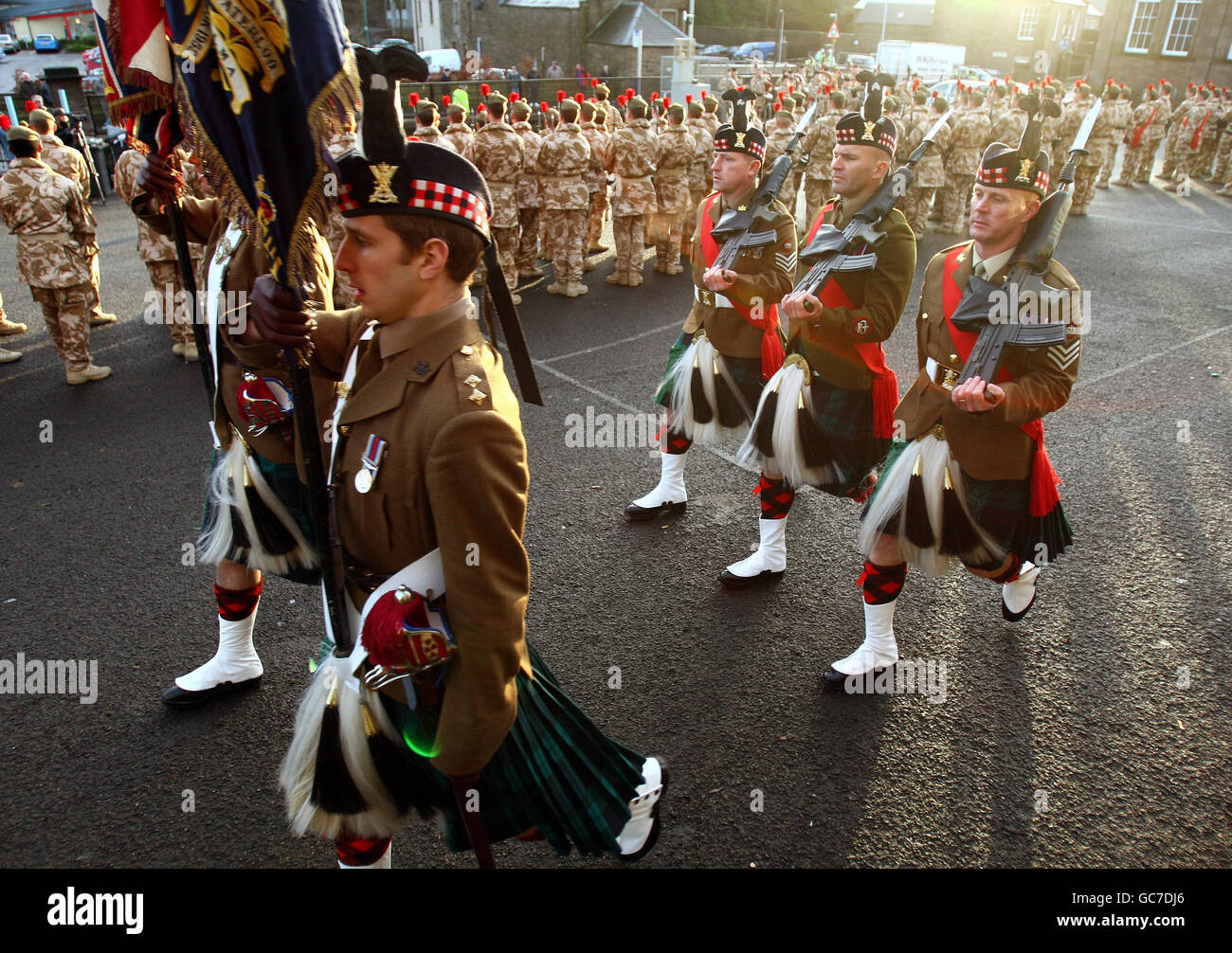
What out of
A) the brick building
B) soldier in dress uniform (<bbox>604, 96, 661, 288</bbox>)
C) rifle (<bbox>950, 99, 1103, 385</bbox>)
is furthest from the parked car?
rifle (<bbox>950, 99, 1103, 385</bbox>)

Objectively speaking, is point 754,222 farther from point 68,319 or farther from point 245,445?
point 68,319

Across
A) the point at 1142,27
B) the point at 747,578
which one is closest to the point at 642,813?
the point at 747,578

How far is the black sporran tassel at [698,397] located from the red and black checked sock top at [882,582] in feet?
5.05

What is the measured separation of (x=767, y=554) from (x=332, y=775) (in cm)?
305

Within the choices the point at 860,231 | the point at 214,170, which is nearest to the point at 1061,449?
the point at 860,231

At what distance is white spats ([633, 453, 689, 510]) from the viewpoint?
5395 millimetres

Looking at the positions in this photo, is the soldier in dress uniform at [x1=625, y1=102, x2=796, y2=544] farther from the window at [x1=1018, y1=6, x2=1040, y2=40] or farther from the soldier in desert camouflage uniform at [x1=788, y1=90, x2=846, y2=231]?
the window at [x1=1018, y1=6, x2=1040, y2=40]

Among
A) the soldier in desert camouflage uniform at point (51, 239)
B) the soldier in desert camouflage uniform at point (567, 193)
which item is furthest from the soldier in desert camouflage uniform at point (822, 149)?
the soldier in desert camouflage uniform at point (51, 239)

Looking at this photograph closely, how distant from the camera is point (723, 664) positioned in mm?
4102

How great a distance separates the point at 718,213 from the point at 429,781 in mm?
3923

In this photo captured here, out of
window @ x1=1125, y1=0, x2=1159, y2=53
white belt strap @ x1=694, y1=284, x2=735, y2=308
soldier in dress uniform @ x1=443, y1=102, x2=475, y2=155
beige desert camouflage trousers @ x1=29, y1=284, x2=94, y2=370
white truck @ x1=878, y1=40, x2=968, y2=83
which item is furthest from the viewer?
window @ x1=1125, y1=0, x2=1159, y2=53

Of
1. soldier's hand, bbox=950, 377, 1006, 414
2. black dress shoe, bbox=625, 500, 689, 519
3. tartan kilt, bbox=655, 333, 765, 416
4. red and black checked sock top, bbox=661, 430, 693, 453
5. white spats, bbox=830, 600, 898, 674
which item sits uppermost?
soldier's hand, bbox=950, 377, 1006, 414

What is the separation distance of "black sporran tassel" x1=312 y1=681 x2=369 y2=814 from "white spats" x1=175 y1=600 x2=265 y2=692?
69.8 inches

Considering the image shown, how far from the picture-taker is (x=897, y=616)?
451 cm
